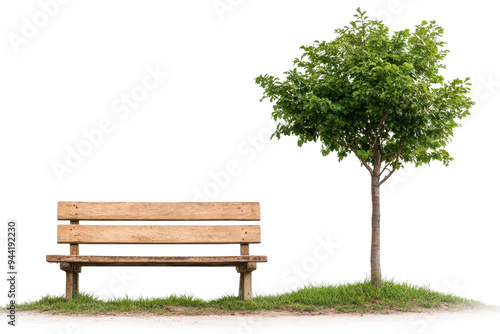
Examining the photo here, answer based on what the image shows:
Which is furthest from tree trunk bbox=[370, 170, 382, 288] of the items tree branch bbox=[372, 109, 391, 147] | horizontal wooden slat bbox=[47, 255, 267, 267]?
horizontal wooden slat bbox=[47, 255, 267, 267]

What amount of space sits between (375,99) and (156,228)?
419 cm

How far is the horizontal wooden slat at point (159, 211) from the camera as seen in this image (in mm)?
9430

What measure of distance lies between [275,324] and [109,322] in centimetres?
236

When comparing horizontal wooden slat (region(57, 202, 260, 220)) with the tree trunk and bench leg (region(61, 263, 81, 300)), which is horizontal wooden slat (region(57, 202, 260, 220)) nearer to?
bench leg (region(61, 263, 81, 300))

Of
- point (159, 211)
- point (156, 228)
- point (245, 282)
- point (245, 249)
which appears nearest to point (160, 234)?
→ point (156, 228)

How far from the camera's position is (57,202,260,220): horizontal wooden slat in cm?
943

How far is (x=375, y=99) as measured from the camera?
9.41 m

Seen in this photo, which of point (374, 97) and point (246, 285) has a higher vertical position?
point (374, 97)

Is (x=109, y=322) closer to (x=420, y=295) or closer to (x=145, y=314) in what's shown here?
(x=145, y=314)

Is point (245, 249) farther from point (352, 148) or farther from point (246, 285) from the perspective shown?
point (352, 148)

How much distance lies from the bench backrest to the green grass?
961 millimetres

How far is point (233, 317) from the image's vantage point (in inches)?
335

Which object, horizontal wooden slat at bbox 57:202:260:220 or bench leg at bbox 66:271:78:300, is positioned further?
horizontal wooden slat at bbox 57:202:260:220

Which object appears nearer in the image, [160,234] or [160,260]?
[160,260]
